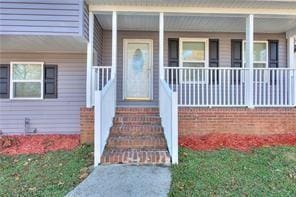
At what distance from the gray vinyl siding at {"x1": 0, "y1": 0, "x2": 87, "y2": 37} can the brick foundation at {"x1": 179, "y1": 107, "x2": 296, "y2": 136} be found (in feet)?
11.7

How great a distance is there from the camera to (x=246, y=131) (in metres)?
8.25

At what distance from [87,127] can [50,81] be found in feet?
9.84

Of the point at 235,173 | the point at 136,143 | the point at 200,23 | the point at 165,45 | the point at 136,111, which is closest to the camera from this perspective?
the point at 235,173

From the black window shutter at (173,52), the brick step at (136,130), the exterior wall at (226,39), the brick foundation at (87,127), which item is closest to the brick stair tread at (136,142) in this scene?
the brick step at (136,130)

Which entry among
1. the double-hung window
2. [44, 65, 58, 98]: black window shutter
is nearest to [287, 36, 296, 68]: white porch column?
the double-hung window

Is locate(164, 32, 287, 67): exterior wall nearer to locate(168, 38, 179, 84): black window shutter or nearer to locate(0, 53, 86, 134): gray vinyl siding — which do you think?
locate(168, 38, 179, 84): black window shutter

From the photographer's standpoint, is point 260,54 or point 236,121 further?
point 260,54

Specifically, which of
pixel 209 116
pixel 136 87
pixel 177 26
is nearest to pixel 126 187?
pixel 209 116

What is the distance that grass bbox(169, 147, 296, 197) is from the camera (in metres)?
5.07

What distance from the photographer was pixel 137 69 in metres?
10.6

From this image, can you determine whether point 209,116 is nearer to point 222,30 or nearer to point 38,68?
point 222,30

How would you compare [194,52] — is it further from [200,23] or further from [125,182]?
[125,182]

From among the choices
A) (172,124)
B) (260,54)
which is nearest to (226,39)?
(260,54)

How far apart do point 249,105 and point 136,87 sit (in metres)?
3.80
